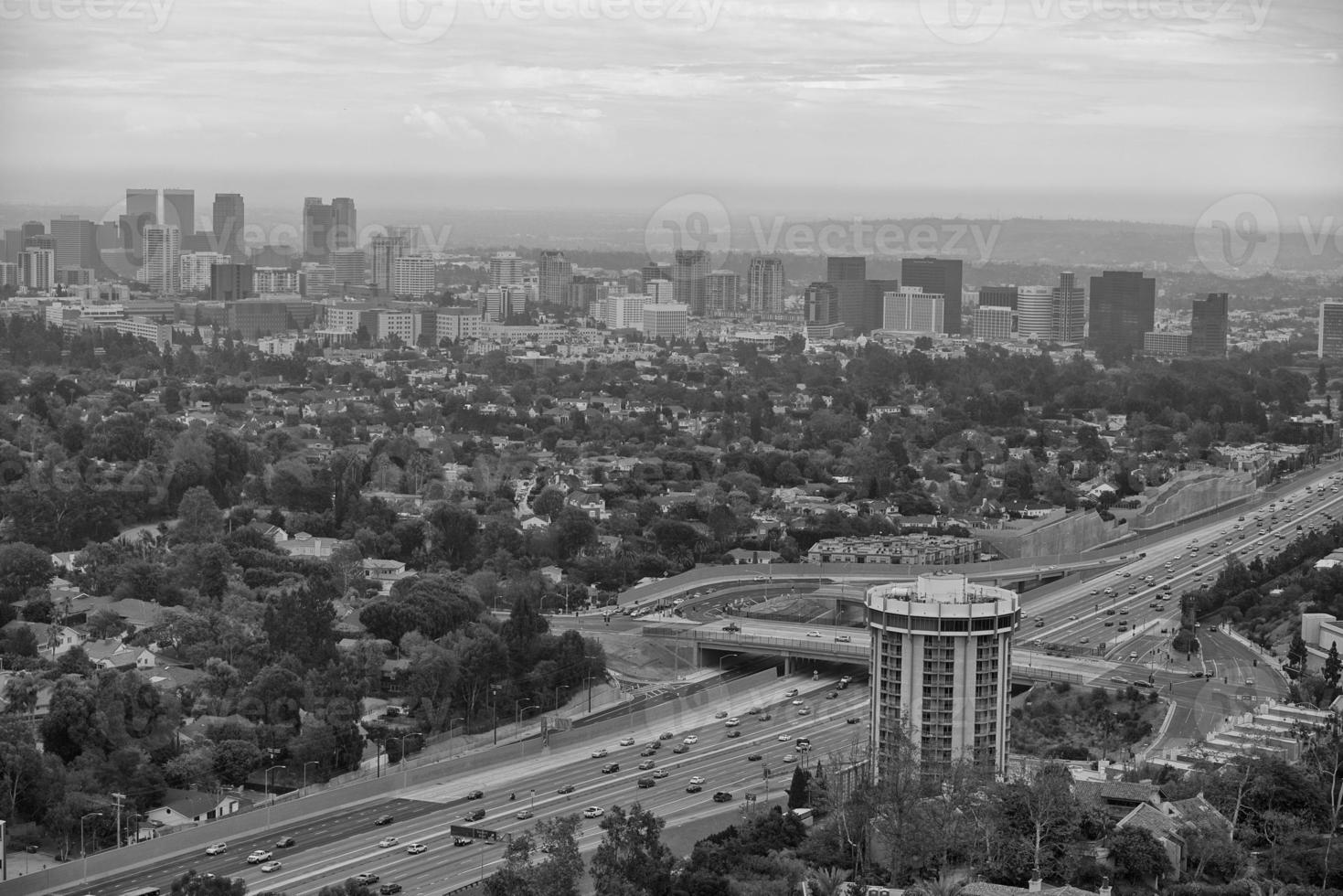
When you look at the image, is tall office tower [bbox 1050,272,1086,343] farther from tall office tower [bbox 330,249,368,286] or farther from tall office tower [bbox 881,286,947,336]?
tall office tower [bbox 330,249,368,286]

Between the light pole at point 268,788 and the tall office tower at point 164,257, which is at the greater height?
the tall office tower at point 164,257

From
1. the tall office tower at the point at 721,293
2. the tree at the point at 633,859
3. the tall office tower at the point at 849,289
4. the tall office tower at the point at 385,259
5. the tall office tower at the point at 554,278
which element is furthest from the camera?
the tall office tower at the point at 554,278

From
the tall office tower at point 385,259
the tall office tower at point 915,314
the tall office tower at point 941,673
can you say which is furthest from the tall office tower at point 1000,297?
the tall office tower at point 941,673

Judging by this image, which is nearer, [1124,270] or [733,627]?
[733,627]

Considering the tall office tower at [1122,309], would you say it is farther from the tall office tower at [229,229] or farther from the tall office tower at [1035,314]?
the tall office tower at [229,229]

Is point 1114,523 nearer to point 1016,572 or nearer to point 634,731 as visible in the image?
point 1016,572

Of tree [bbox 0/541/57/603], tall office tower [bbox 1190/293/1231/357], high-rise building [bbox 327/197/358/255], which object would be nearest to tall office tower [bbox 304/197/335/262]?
high-rise building [bbox 327/197/358/255]

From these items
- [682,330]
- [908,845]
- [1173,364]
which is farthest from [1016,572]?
[682,330]
